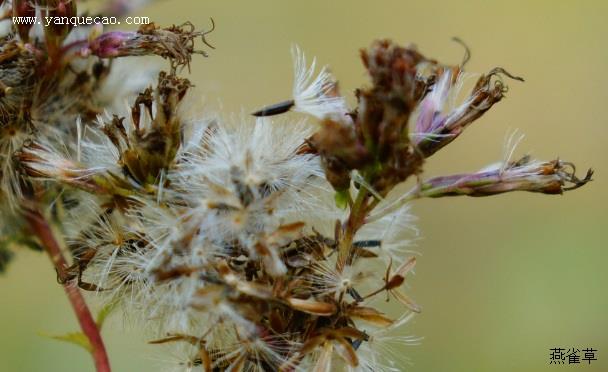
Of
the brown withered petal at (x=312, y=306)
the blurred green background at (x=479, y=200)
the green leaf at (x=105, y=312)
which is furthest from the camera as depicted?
the blurred green background at (x=479, y=200)

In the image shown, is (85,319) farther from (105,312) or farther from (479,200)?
(479,200)

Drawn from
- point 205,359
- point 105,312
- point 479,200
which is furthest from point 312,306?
point 479,200

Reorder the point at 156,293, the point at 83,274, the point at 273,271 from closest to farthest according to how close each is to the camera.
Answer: the point at 273,271
the point at 156,293
the point at 83,274

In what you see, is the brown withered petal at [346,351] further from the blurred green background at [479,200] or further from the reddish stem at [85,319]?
the blurred green background at [479,200]

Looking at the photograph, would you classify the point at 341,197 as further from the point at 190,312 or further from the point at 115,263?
the point at 115,263

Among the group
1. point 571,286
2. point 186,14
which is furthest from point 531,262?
point 186,14

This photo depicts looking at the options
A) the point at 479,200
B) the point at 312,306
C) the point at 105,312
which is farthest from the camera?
the point at 479,200

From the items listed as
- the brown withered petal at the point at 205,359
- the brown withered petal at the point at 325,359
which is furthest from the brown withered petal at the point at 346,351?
the brown withered petal at the point at 205,359

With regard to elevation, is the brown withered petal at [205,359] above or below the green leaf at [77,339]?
below

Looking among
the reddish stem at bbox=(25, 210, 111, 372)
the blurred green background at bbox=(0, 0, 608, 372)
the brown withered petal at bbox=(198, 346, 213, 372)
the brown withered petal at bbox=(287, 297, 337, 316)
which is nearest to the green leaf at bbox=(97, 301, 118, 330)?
the reddish stem at bbox=(25, 210, 111, 372)
